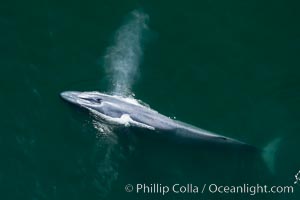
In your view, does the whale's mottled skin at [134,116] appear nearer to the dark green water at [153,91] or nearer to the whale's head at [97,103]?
the whale's head at [97,103]

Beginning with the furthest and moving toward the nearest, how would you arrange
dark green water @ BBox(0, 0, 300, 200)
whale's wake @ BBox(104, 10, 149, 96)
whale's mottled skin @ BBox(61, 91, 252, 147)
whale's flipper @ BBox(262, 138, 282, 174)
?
whale's wake @ BBox(104, 10, 149, 96) → whale's flipper @ BBox(262, 138, 282, 174) → whale's mottled skin @ BBox(61, 91, 252, 147) → dark green water @ BBox(0, 0, 300, 200)

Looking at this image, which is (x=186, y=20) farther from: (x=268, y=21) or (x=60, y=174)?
(x=60, y=174)

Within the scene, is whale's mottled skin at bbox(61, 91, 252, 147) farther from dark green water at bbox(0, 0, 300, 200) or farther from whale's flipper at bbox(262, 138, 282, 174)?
whale's flipper at bbox(262, 138, 282, 174)

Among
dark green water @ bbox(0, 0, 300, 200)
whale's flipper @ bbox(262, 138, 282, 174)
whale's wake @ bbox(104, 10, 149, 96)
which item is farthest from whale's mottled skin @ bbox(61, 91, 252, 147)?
whale's flipper @ bbox(262, 138, 282, 174)

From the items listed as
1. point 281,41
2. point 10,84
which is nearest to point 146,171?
point 10,84

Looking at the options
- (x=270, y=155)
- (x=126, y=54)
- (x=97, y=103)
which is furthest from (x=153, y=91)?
(x=270, y=155)
